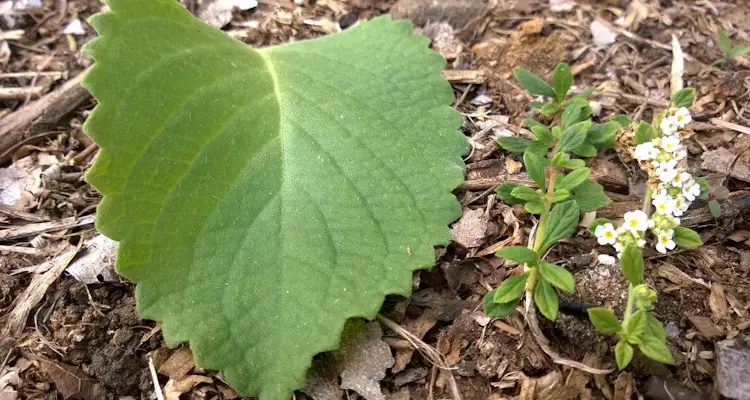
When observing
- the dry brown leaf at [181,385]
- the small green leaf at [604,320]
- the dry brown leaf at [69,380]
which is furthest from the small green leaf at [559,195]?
the dry brown leaf at [69,380]

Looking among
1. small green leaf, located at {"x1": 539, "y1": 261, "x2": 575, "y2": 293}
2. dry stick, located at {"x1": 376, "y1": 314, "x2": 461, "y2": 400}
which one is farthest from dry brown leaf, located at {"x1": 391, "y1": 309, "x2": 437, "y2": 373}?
small green leaf, located at {"x1": 539, "y1": 261, "x2": 575, "y2": 293}

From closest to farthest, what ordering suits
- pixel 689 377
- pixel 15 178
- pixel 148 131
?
1. pixel 689 377
2. pixel 148 131
3. pixel 15 178

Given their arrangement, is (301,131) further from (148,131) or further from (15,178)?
(15,178)

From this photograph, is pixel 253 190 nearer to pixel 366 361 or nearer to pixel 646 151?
pixel 366 361

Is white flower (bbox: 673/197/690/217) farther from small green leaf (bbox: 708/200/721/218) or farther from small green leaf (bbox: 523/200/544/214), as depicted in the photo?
small green leaf (bbox: 523/200/544/214)

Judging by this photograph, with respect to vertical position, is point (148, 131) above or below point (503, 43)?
above

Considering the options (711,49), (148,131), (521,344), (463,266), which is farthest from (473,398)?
(711,49)

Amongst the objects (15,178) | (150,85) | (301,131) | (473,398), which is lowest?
(473,398)

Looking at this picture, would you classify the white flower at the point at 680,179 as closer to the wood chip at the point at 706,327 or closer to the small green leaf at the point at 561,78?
the wood chip at the point at 706,327
